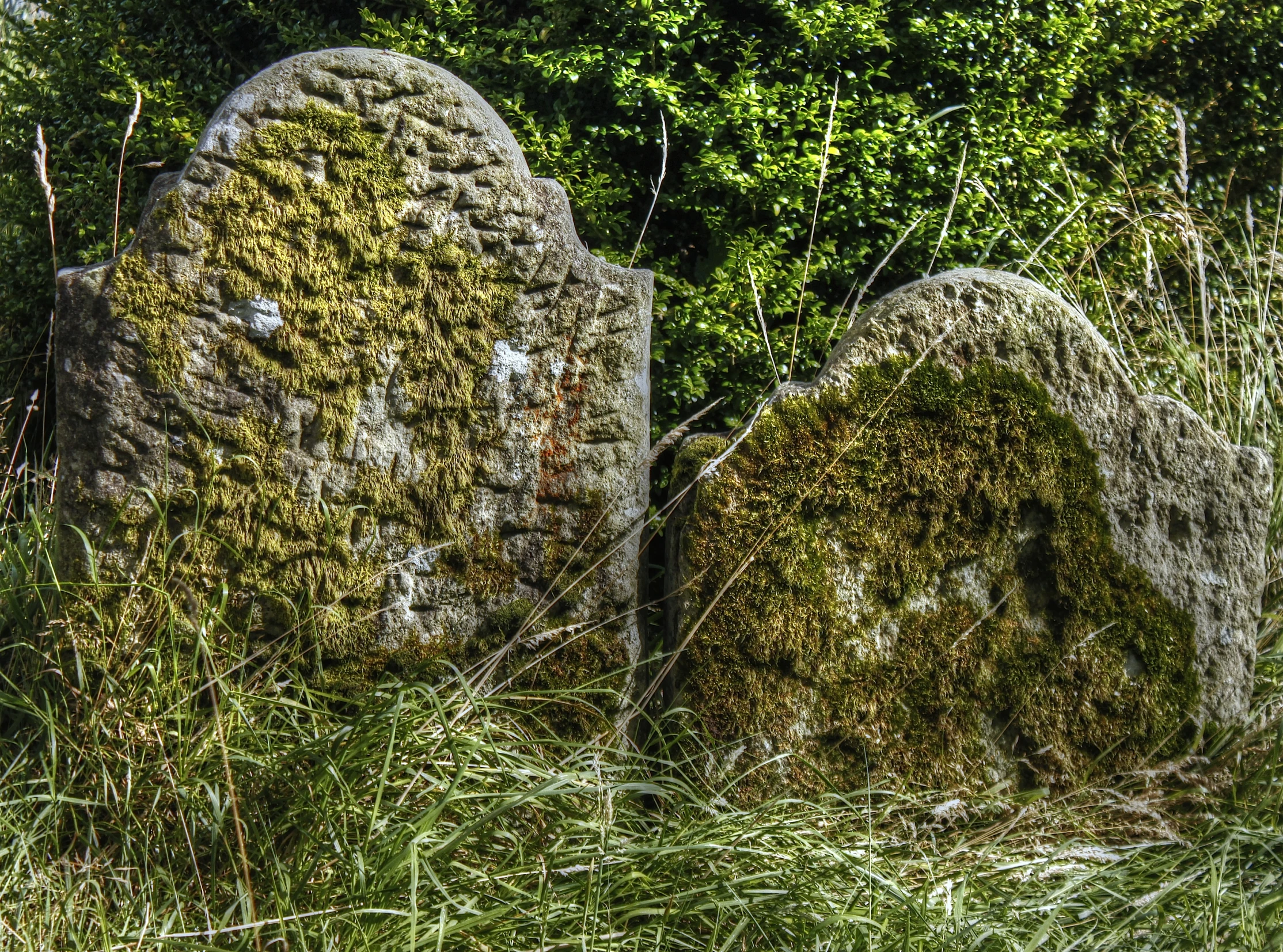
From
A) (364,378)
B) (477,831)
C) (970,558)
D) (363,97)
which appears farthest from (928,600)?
(363,97)

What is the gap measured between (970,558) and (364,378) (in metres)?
1.34

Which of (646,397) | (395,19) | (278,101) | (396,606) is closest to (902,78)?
(395,19)

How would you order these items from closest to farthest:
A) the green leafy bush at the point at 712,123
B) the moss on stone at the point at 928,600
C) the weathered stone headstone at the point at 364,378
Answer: the weathered stone headstone at the point at 364,378, the moss on stone at the point at 928,600, the green leafy bush at the point at 712,123

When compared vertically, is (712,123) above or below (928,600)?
above

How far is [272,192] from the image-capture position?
2.18 meters

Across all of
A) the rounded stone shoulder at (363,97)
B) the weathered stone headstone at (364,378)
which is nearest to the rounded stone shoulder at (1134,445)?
the weathered stone headstone at (364,378)

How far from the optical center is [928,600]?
91.2 inches

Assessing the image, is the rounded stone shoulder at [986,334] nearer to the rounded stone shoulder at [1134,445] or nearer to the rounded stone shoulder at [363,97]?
the rounded stone shoulder at [1134,445]

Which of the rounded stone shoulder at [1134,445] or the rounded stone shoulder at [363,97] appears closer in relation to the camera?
the rounded stone shoulder at [363,97]

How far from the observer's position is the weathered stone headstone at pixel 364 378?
6.99 feet

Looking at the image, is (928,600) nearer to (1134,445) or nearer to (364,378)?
(1134,445)

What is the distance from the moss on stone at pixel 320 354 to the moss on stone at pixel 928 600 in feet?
1.74

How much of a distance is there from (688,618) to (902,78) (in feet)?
7.44

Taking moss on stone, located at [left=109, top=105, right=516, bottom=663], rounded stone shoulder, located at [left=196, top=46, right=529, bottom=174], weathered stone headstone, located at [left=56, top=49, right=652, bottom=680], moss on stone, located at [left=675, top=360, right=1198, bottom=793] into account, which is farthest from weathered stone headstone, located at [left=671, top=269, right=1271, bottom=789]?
rounded stone shoulder, located at [left=196, top=46, right=529, bottom=174]
